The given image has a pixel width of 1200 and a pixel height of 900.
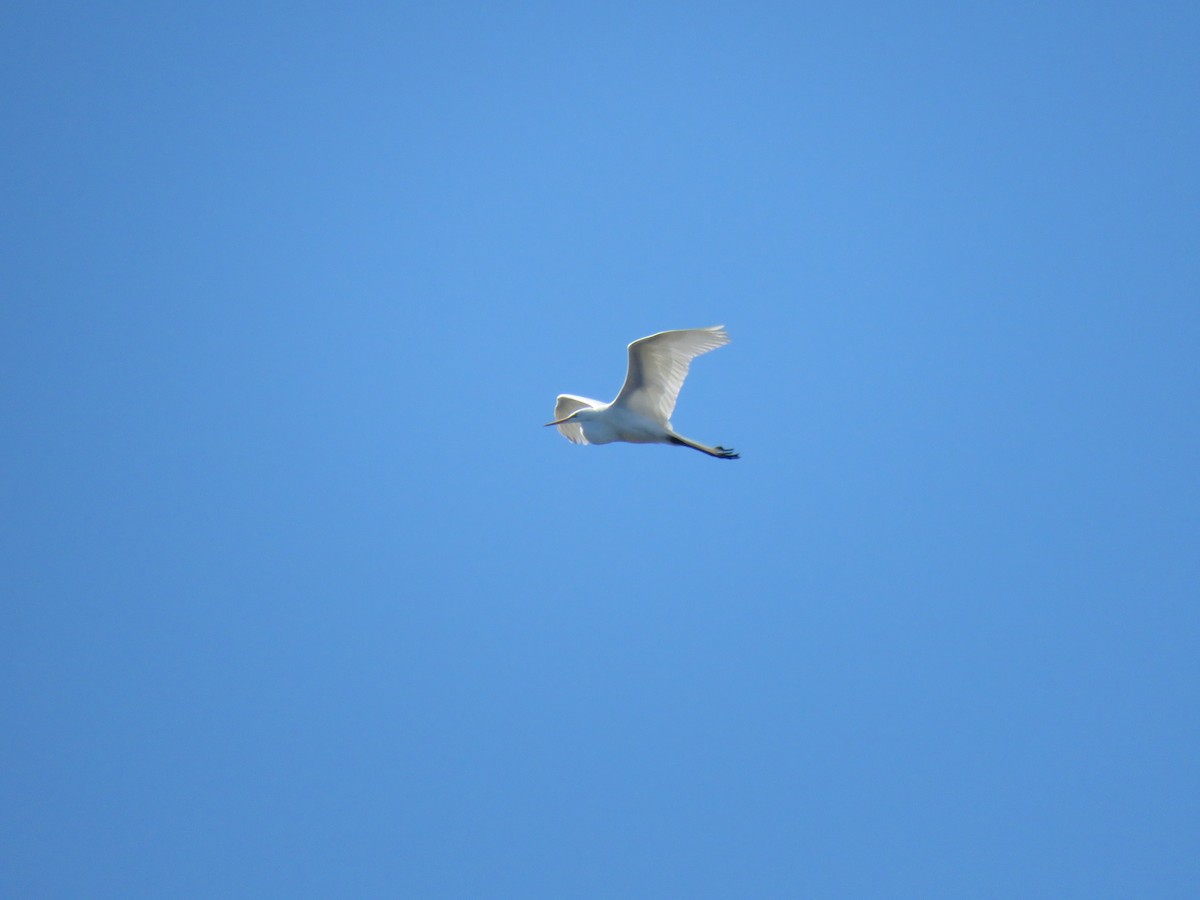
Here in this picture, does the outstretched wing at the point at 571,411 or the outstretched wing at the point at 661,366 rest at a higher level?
the outstretched wing at the point at 571,411

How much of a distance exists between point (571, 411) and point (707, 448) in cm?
295

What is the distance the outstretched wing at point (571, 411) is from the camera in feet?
47.7

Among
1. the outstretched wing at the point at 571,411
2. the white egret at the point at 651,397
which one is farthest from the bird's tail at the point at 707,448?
the outstretched wing at the point at 571,411

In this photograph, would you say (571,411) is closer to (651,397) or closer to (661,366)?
(651,397)

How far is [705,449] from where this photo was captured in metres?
13.3

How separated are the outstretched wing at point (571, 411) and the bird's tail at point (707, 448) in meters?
1.21

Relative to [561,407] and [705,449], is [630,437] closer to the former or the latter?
[705,449]

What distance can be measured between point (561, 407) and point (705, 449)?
3.16 m

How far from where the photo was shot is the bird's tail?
521 inches

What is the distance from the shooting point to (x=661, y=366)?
12906mm

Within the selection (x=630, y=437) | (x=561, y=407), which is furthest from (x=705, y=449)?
(x=561, y=407)

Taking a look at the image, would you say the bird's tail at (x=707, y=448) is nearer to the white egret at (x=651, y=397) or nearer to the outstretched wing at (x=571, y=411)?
the white egret at (x=651, y=397)

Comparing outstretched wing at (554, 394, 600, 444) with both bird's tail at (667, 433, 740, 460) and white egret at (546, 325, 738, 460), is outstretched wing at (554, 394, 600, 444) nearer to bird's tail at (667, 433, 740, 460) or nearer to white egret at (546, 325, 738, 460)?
white egret at (546, 325, 738, 460)

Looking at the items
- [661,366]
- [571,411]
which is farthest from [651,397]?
[571,411]
